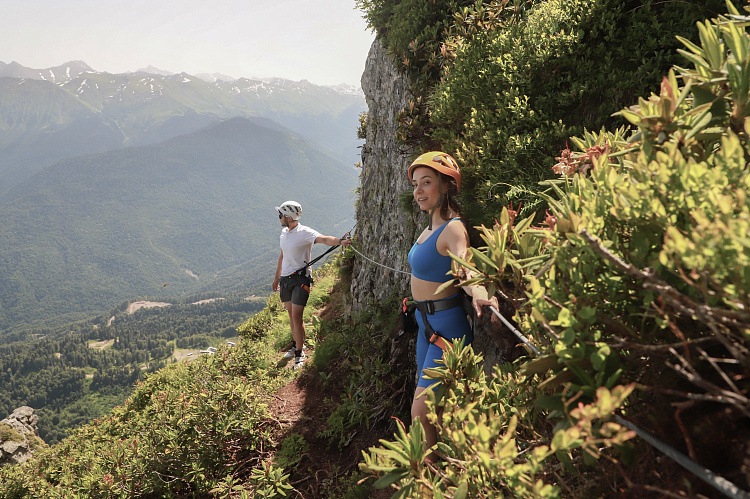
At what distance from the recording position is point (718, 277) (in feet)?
2.94

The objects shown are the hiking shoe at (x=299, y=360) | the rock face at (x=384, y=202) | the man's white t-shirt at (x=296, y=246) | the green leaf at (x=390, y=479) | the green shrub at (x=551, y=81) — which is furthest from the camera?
the hiking shoe at (x=299, y=360)

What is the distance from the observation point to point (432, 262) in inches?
124

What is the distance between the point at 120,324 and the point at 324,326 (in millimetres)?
219952

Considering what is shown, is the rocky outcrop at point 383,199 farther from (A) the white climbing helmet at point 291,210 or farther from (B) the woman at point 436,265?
(B) the woman at point 436,265

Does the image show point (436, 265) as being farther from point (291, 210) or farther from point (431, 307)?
point (291, 210)

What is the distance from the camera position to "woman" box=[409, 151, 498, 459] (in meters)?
3.00

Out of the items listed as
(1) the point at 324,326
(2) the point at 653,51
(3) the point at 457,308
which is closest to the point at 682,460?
(3) the point at 457,308

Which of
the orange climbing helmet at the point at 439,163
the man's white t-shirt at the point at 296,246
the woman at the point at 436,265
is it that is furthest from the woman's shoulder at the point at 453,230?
the man's white t-shirt at the point at 296,246

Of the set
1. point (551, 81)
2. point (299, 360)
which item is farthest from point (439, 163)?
point (299, 360)

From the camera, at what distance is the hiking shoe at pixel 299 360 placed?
784 centimetres

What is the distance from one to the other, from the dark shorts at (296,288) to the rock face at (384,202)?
42.8 inches

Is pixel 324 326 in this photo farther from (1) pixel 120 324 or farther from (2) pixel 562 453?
(1) pixel 120 324

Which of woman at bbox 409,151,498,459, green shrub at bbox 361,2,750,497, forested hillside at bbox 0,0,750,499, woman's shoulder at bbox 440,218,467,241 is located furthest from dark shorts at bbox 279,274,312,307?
green shrub at bbox 361,2,750,497

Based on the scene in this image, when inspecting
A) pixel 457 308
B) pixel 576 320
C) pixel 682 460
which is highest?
pixel 576 320
